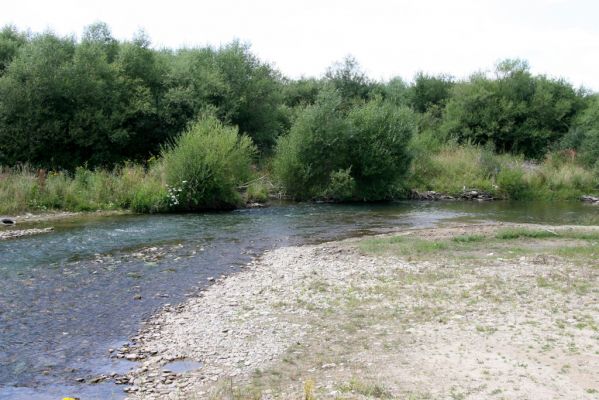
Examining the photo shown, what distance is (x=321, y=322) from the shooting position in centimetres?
1132

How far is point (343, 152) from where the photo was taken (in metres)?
37.4

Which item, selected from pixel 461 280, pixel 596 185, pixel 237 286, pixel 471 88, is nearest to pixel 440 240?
pixel 461 280

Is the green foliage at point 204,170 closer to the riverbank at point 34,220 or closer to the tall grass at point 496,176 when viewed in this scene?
the riverbank at point 34,220

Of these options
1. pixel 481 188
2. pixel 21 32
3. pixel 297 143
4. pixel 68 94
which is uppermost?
pixel 21 32

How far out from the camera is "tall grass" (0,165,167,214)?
1115 inches

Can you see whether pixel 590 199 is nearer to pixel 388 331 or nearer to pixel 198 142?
pixel 198 142

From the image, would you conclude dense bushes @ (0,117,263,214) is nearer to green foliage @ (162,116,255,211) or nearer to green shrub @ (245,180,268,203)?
green foliage @ (162,116,255,211)

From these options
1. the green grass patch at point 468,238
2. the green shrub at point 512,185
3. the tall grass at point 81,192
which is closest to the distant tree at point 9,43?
the tall grass at point 81,192

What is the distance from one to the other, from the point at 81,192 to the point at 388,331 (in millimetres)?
24097

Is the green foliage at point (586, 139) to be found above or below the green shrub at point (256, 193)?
above

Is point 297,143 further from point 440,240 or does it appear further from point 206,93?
point 440,240

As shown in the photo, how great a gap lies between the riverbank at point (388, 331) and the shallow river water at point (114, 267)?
0.98 m

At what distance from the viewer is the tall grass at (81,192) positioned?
28328mm

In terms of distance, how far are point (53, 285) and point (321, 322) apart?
7.68 metres
